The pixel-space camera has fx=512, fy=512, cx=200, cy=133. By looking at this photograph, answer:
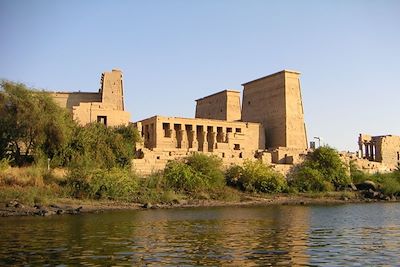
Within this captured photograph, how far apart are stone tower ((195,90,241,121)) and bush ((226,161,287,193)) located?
45.3 ft

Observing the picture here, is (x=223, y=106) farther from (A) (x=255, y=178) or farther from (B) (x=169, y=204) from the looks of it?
(B) (x=169, y=204)

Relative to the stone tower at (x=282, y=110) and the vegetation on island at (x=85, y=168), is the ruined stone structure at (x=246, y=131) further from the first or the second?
the vegetation on island at (x=85, y=168)

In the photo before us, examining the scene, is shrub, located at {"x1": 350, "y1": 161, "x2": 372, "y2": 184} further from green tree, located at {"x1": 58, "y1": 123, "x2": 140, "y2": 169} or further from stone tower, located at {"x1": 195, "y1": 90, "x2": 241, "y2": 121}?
green tree, located at {"x1": 58, "y1": 123, "x2": 140, "y2": 169}

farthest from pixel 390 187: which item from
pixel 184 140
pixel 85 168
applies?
pixel 85 168

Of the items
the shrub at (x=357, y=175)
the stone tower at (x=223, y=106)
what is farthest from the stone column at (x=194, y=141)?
the shrub at (x=357, y=175)

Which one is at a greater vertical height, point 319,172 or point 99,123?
point 99,123

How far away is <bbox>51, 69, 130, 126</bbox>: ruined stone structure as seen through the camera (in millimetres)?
37844

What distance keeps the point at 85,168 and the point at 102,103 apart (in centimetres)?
1041

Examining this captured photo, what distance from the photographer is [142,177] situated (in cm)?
3350

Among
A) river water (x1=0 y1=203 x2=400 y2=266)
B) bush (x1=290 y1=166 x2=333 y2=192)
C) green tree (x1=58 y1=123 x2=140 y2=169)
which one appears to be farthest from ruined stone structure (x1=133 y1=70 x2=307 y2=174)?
river water (x1=0 y1=203 x2=400 y2=266)

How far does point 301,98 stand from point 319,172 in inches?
357

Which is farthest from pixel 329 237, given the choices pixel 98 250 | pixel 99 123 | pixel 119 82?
pixel 119 82

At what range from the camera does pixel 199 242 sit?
13.5m

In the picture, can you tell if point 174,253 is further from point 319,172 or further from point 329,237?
point 319,172
